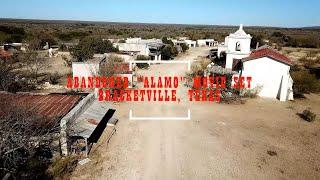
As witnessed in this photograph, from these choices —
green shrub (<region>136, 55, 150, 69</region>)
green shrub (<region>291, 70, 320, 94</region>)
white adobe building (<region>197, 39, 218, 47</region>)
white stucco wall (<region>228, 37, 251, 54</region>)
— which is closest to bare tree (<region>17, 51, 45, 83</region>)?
green shrub (<region>136, 55, 150, 69</region>)

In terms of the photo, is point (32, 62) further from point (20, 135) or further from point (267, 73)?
point (267, 73)

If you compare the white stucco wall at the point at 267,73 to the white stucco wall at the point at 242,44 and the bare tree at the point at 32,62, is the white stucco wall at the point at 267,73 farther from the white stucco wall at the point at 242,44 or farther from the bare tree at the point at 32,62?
the bare tree at the point at 32,62

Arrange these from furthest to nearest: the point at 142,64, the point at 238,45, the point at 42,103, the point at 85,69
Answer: the point at 142,64 < the point at 238,45 < the point at 85,69 < the point at 42,103

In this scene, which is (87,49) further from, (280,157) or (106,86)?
(280,157)

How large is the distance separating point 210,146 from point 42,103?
9.42 metres

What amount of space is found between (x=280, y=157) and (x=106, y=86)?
15067 millimetres

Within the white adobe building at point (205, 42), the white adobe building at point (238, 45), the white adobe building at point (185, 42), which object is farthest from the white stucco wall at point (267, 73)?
the white adobe building at point (205, 42)

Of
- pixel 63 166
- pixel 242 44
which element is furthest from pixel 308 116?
pixel 63 166

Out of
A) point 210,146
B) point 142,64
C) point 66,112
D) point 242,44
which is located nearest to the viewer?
point 66,112

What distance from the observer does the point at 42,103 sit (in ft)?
55.2

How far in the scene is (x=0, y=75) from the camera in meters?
23.5

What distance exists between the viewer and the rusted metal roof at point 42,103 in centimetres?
1491

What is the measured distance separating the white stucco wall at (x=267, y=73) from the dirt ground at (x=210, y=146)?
9.31 ft

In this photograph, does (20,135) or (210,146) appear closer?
(20,135)
